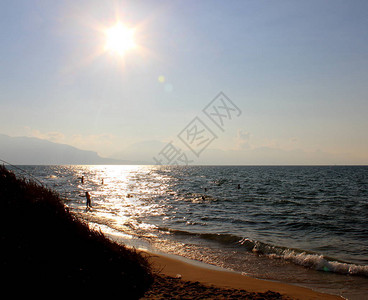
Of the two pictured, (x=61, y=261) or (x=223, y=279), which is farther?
(x=223, y=279)

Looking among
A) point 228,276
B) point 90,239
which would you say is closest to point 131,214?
point 228,276

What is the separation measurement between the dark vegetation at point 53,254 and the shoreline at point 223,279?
1213 millimetres

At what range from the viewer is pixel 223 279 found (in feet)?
30.7

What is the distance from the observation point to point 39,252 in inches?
249

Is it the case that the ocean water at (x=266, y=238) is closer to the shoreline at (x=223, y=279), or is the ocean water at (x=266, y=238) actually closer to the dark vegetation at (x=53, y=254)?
the shoreline at (x=223, y=279)

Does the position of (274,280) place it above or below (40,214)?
below

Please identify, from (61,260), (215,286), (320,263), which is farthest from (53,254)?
(320,263)

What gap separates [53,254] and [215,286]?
4702 mm

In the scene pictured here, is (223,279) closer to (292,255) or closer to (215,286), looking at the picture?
(215,286)

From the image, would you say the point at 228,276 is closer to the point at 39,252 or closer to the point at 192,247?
the point at 192,247

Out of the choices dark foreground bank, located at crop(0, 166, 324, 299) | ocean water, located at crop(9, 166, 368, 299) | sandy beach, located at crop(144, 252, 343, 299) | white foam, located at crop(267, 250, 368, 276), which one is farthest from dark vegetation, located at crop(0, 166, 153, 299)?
white foam, located at crop(267, 250, 368, 276)

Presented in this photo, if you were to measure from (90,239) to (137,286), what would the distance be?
5.67ft

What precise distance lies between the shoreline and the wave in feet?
9.23

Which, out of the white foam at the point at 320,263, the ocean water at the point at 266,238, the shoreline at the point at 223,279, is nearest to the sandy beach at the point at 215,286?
the shoreline at the point at 223,279
